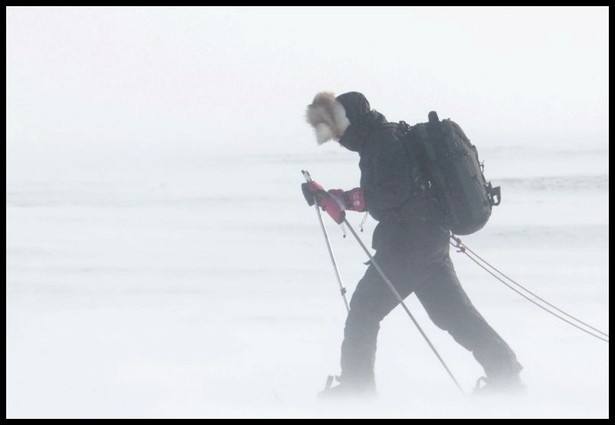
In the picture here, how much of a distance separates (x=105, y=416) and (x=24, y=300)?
2898 mm

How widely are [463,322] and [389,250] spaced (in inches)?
17.4

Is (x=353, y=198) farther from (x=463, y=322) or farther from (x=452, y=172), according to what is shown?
(x=463, y=322)

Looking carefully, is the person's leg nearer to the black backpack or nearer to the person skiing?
the person skiing

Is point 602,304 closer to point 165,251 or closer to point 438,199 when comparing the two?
point 438,199

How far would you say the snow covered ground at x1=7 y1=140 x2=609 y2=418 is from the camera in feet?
15.3

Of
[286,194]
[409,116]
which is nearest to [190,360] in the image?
[286,194]

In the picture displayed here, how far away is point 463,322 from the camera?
170 inches

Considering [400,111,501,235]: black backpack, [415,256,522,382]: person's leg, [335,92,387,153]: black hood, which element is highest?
[335,92,387,153]: black hood

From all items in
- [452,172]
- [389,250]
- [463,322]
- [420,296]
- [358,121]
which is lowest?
[463,322]

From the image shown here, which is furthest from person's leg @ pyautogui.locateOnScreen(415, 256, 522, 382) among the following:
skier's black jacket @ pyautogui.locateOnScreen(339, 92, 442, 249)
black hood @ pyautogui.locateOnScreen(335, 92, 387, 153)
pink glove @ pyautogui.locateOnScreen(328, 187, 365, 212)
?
black hood @ pyautogui.locateOnScreen(335, 92, 387, 153)

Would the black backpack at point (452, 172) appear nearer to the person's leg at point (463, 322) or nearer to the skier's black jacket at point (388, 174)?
the skier's black jacket at point (388, 174)

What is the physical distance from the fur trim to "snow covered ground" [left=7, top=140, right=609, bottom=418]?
3.85ft

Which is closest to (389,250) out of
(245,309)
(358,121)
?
(358,121)

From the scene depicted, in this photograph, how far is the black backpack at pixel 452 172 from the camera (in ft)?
13.6
